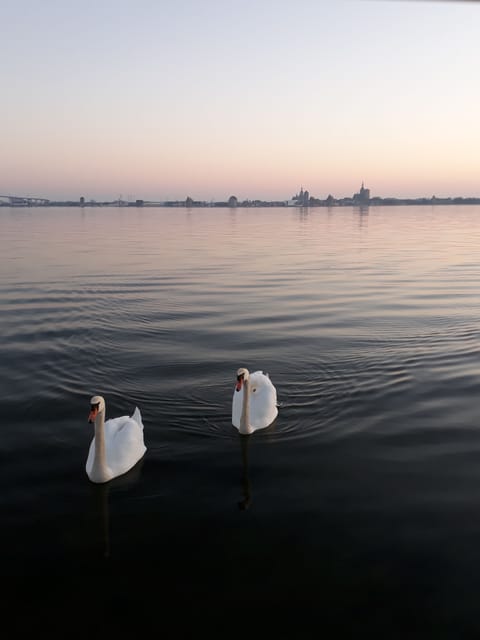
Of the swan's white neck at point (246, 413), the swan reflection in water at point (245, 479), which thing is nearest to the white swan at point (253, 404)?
the swan's white neck at point (246, 413)

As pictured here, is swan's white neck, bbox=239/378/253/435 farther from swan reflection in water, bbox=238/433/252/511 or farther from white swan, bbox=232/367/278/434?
swan reflection in water, bbox=238/433/252/511

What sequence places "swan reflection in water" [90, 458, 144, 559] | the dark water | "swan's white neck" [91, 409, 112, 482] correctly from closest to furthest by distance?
the dark water, "swan reflection in water" [90, 458, 144, 559], "swan's white neck" [91, 409, 112, 482]

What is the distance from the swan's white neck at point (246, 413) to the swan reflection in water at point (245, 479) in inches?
6.0

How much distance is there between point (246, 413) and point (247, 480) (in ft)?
5.75

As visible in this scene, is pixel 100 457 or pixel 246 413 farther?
pixel 246 413

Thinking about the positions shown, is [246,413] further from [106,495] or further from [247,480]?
[106,495]

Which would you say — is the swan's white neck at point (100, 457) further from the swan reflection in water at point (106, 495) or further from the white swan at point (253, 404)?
the white swan at point (253, 404)

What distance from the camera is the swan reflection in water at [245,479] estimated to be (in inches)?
358

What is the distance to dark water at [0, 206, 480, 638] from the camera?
6.91 metres

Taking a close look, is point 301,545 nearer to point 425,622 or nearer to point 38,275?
point 425,622

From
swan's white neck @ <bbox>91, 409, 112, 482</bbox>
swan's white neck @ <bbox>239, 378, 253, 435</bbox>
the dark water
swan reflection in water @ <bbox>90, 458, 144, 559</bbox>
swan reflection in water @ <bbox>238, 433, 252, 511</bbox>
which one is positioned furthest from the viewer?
swan's white neck @ <bbox>239, 378, 253, 435</bbox>

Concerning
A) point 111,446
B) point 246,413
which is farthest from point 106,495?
point 246,413

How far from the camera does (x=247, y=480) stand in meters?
9.79

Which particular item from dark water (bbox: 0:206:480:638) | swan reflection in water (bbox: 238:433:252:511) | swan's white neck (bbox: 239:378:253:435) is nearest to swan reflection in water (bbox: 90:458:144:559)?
dark water (bbox: 0:206:480:638)
